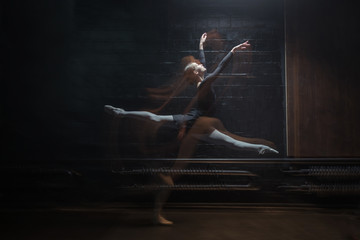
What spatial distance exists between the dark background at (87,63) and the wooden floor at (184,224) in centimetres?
92

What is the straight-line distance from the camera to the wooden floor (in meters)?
3.66

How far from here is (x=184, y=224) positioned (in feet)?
13.3

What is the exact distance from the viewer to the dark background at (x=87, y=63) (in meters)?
4.82

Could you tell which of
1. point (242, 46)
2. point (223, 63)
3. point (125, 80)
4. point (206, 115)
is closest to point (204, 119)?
point (206, 115)

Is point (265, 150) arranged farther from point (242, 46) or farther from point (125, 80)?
point (125, 80)

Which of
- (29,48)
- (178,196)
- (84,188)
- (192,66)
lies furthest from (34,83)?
(178,196)

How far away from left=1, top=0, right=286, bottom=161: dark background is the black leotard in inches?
6.4

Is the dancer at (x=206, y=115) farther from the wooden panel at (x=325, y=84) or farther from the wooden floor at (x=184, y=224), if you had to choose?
the wooden floor at (x=184, y=224)

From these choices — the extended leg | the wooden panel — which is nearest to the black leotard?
the extended leg

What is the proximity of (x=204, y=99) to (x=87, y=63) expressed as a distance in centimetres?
194

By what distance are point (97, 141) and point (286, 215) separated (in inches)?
121

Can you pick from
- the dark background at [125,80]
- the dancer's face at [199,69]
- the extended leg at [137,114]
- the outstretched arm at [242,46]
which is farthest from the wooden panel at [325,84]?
the extended leg at [137,114]

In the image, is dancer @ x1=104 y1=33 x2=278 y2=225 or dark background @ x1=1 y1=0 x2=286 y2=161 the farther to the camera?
dark background @ x1=1 y1=0 x2=286 y2=161

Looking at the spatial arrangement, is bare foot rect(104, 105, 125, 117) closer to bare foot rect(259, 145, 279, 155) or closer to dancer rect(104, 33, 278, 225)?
dancer rect(104, 33, 278, 225)
